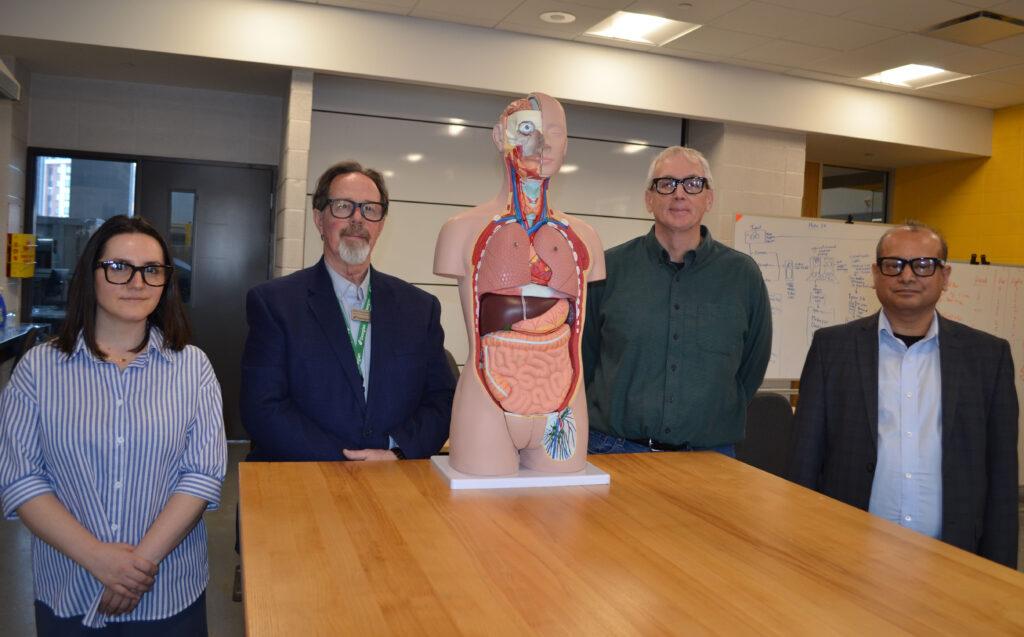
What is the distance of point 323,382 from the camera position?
198 cm

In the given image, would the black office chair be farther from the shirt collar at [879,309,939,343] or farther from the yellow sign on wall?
the yellow sign on wall

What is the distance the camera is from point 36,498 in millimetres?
1573

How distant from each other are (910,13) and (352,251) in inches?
159

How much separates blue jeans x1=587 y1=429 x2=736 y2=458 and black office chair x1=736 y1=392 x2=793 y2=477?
1157 mm

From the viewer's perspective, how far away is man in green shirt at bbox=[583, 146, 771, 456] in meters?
2.21

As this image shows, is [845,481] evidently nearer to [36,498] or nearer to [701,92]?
[36,498]

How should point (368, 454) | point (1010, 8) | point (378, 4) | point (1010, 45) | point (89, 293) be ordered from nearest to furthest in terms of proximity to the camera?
point (89, 293), point (368, 454), point (1010, 8), point (378, 4), point (1010, 45)

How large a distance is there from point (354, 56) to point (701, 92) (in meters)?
2.42

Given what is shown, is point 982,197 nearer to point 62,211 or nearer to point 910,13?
point 910,13

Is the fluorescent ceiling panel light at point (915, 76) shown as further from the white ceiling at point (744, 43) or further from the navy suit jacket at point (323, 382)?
the navy suit jacket at point (323, 382)

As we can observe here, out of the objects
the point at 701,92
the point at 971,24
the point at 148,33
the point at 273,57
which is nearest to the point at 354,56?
the point at 273,57

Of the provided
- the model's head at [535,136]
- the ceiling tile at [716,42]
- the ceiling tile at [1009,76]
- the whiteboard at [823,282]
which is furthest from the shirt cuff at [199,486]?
the ceiling tile at [1009,76]

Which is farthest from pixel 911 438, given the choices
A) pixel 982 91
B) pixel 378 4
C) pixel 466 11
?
pixel 982 91

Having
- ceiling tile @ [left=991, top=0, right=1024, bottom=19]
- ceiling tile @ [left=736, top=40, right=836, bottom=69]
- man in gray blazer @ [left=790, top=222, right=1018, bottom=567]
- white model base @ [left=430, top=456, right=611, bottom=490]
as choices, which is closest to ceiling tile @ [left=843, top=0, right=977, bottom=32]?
ceiling tile @ [left=991, top=0, right=1024, bottom=19]
